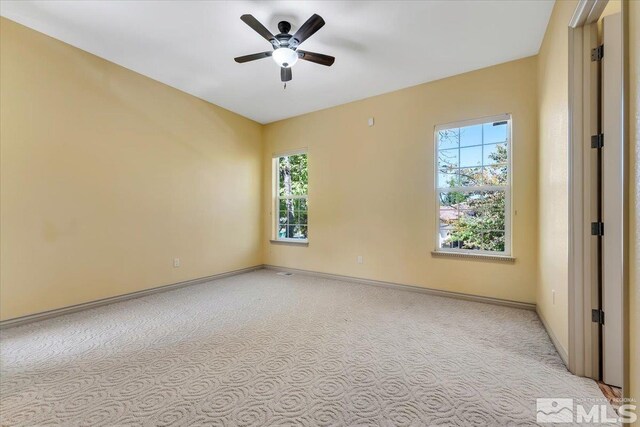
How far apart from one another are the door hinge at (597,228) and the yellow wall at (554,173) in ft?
0.43

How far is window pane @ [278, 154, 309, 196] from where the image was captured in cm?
498

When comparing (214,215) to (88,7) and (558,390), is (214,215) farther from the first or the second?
(558,390)

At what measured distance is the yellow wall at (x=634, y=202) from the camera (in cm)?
94

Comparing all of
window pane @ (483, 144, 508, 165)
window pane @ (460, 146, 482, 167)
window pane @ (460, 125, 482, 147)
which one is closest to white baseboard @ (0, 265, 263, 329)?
window pane @ (460, 146, 482, 167)

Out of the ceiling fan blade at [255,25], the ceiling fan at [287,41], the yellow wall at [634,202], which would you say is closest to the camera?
the yellow wall at [634,202]

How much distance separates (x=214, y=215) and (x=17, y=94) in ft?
8.23

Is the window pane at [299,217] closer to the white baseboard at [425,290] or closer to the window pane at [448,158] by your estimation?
the white baseboard at [425,290]

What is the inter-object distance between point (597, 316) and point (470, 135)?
241 centimetres

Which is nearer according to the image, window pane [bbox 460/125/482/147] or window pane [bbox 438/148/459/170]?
window pane [bbox 460/125/482/147]

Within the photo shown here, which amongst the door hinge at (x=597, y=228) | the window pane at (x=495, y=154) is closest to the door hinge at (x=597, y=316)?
the door hinge at (x=597, y=228)

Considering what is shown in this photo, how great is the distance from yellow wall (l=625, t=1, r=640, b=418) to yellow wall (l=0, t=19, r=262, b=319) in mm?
4284

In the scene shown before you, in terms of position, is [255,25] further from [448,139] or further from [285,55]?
Result: [448,139]

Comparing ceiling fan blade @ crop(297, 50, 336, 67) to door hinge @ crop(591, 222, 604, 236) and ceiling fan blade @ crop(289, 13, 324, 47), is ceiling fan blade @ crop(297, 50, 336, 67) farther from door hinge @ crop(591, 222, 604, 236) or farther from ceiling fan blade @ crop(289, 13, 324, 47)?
door hinge @ crop(591, 222, 604, 236)

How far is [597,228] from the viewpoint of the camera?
171 cm
